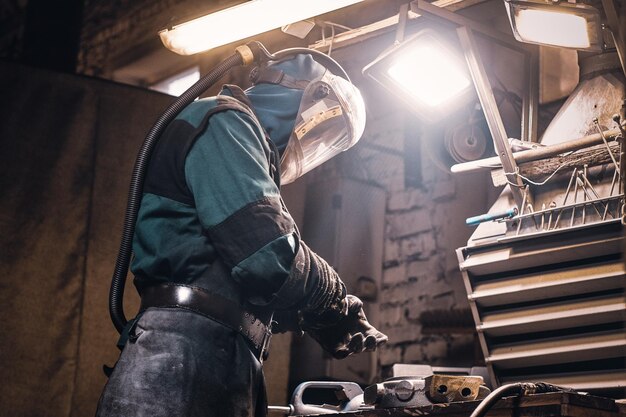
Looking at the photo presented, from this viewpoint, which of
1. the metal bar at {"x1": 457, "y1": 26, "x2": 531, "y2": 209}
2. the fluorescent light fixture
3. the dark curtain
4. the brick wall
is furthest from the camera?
the brick wall

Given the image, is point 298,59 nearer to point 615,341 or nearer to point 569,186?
point 569,186

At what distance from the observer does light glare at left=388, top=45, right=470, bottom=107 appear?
370cm

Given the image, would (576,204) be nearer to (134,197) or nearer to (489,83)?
(489,83)

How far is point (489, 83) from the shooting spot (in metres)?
3.70

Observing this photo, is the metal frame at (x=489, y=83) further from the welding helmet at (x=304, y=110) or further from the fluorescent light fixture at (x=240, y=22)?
the welding helmet at (x=304, y=110)

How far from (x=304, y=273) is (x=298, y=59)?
87 cm

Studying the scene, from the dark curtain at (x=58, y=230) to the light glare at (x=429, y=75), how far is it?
1.57 metres

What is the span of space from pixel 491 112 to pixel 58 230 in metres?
2.20

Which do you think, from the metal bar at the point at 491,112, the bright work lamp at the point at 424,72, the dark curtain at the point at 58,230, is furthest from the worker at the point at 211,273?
the dark curtain at the point at 58,230

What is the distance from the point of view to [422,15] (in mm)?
3654

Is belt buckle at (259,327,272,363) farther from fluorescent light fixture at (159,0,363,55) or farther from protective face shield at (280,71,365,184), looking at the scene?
fluorescent light fixture at (159,0,363,55)

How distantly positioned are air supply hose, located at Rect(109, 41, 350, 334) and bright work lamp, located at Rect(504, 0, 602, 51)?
2.68 ft

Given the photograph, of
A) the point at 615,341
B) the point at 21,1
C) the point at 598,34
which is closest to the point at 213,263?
the point at 615,341

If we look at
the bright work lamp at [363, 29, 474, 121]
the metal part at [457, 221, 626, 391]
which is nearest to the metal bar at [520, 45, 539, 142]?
the bright work lamp at [363, 29, 474, 121]
